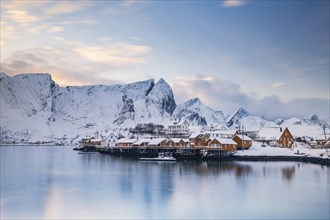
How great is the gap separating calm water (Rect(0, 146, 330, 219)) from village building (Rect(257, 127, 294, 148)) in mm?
32590

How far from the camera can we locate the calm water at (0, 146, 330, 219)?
20.8 metres

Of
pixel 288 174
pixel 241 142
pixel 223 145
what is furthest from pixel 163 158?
pixel 288 174

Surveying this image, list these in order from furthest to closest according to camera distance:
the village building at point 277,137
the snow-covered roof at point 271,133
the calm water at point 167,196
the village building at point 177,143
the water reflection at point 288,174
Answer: the snow-covered roof at point 271,133 < the village building at point 277,137 < the village building at point 177,143 < the water reflection at point 288,174 < the calm water at point 167,196

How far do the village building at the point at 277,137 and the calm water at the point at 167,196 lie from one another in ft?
107

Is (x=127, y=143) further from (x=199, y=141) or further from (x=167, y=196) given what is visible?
(x=167, y=196)

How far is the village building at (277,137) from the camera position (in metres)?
69.8

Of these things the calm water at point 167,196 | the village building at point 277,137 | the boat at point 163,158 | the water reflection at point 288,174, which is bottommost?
the calm water at point 167,196

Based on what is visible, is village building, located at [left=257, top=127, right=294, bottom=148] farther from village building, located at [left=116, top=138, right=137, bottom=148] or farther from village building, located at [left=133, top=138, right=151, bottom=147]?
village building, located at [left=116, top=138, right=137, bottom=148]

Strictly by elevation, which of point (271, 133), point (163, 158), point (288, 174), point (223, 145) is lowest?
point (288, 174)

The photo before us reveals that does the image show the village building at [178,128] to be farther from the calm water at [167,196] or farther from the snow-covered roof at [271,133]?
the calm water at [167,196]

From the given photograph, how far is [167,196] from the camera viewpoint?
82.9 ft

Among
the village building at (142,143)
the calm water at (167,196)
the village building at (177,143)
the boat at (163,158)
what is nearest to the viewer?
the calm water at (167,196)

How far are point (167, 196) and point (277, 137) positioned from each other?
5171cm

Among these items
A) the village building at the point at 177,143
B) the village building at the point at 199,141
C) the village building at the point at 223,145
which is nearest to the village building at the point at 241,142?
the village building at the point at 223,145
